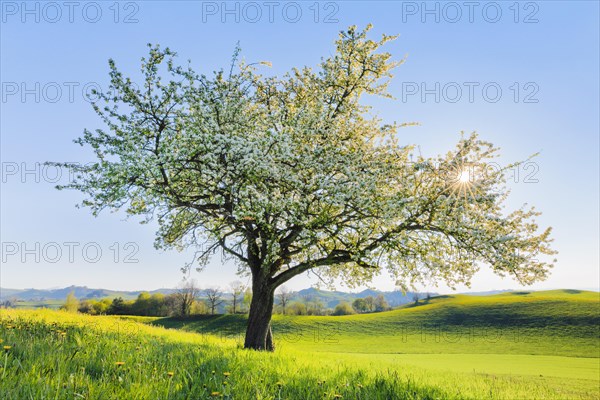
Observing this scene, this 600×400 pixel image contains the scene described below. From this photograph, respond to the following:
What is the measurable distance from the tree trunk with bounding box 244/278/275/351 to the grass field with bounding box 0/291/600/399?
3.24 feet

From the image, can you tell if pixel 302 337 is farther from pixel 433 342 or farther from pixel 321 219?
pixel 321 219

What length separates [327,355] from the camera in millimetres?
22125

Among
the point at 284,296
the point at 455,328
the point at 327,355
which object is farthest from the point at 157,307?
the point at 327,355

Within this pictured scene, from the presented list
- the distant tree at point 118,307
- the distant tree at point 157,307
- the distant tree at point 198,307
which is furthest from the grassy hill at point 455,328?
the distant tree at point 118,307

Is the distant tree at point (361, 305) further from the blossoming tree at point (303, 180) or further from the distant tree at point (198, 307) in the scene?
the blossoming tree at point (303, 180)

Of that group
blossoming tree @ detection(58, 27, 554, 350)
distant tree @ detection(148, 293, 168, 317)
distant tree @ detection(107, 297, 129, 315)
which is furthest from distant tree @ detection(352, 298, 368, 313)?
blossoming tree @ detection(58, 27, 554, 350)

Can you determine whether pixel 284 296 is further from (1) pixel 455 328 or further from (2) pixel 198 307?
(1) pixel 455 328

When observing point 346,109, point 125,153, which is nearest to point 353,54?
point 346,109

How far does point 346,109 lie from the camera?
20.4 meters

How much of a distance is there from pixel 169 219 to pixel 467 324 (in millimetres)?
73407

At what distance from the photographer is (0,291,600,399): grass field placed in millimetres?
5934

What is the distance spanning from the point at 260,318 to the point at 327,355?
5.28m

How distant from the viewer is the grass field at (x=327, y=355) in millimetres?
5934

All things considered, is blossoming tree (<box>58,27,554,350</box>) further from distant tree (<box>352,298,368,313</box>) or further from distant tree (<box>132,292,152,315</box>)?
distant tree (<box>352,298,368,313</box>)
